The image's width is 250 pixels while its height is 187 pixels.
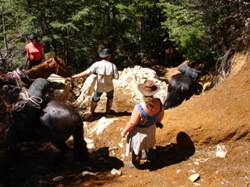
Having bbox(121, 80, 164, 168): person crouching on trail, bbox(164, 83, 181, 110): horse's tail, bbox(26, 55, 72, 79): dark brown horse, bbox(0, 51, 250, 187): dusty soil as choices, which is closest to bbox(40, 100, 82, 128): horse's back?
bbox(0, 51, 250, 187): dusty soil

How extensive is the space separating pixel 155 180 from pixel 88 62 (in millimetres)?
11097

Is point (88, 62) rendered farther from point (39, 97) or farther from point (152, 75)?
point (39, 97)

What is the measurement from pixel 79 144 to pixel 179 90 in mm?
3788

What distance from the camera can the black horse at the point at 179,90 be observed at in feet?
26.7

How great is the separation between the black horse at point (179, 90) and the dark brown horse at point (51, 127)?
3.45 m

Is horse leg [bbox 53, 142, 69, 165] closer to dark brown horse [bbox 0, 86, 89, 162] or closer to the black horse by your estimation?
dark brown horse [bbox 0, 86, 89, 162]

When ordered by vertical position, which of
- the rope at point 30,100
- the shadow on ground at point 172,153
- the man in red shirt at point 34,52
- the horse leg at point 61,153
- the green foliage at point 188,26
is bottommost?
the horse leg at point 61,153

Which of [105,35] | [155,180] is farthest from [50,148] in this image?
[105,35]

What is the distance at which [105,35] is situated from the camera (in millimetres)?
14062

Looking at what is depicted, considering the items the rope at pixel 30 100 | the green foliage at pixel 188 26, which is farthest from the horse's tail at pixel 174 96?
the rope at pixel 30 100

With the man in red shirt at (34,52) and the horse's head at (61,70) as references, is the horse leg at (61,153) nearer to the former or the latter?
the horse's head at (61,70)

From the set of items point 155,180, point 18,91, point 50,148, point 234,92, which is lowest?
point 50,148

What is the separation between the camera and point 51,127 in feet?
17.0

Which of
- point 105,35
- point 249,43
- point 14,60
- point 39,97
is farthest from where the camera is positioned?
point 105,35
